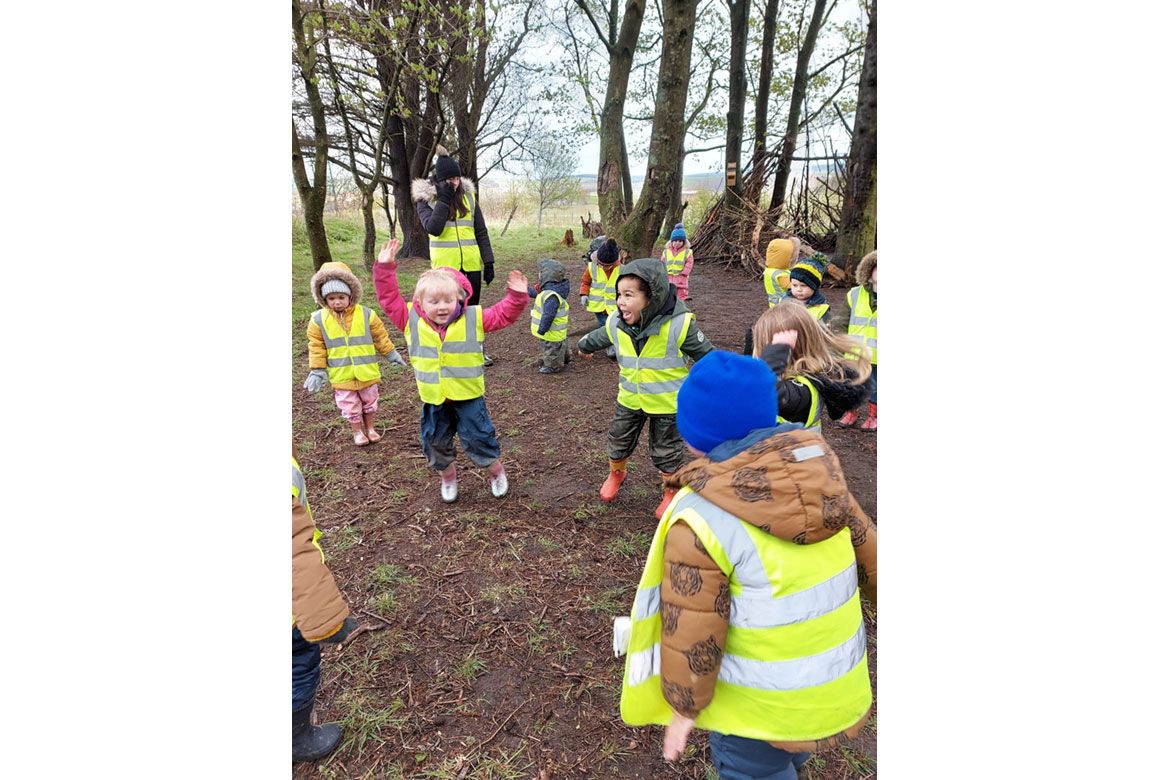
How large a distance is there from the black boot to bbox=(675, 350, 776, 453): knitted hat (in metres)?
1.87

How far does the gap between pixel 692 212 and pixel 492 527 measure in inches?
693

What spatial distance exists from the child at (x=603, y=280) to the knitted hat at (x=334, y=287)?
2.90 m

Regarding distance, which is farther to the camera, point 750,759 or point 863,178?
point 863,178

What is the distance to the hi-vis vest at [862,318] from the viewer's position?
479 cm

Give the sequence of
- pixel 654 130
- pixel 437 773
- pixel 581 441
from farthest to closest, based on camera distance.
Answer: pixel 654 130
pixel 581 441
pixel 437 773

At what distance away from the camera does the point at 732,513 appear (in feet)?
4.68

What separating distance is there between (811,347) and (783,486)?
5.56 feet

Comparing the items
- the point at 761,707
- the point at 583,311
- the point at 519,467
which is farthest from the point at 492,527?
the point at 583,311

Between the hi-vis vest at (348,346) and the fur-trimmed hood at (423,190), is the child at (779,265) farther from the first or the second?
the hi-vis vest at (348,346)

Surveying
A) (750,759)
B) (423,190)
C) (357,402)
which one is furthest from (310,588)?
(423,190)

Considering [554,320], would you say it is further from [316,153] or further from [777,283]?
[316,153]

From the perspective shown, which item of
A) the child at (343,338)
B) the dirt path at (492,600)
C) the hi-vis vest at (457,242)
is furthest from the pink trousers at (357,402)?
the hi-vis vest at (457,242)

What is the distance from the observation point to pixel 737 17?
15414 millimetres

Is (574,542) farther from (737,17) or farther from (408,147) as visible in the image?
(737,17)
